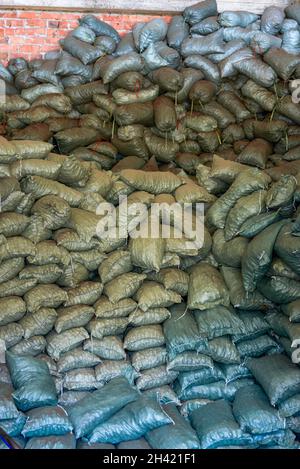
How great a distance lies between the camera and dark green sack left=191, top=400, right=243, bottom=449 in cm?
359

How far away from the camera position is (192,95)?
510cm

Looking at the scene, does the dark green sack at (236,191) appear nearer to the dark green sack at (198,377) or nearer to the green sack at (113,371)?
the dark green sack at (198,377)

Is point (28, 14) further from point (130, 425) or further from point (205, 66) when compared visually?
point (130, 425)

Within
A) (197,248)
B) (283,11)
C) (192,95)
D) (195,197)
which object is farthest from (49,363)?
(283,11)

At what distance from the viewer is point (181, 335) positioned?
154 inches

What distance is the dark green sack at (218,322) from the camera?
393cm

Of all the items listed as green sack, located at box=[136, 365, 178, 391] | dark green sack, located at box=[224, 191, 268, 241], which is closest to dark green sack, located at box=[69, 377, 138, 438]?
green sack, located at box=[136, 365, 178, 391]

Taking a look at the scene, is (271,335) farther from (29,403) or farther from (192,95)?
(192,95)

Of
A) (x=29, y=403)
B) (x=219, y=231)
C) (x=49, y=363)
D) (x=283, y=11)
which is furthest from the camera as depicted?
(x=283, y=11)

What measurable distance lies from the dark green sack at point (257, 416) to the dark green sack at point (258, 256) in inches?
25.1

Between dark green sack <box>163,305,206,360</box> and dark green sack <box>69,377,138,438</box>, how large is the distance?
0.34 metres

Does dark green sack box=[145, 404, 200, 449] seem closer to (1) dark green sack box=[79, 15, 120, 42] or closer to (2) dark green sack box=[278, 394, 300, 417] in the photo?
(2) dark green sack box=[278, 394, 300, 417]

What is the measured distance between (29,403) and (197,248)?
1.33m

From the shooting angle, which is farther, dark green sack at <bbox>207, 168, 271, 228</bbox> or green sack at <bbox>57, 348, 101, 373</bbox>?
dark green sack at <bbox>207, 168, 271, 228</bbox>
